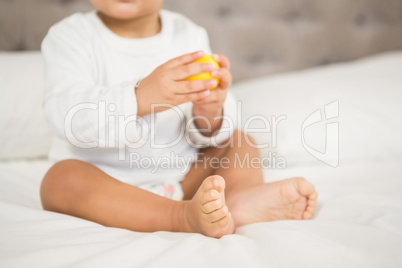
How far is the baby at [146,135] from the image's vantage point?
30.5 inches

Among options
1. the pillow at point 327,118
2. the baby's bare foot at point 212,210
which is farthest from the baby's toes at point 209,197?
the pillow at point 327,118

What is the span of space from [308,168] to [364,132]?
20 cm

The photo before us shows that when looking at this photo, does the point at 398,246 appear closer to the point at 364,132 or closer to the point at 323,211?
the point at 323,211

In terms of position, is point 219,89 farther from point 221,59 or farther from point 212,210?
point 212,210

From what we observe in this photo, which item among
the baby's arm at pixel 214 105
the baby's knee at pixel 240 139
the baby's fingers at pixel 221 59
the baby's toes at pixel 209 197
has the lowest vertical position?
the baby's toes at pixel 209 197

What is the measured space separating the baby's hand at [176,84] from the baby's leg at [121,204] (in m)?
0.18

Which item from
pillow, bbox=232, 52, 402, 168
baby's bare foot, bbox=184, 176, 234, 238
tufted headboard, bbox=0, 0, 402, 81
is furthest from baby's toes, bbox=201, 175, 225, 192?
tufted headboard, bbox=0, 0, 402, 81

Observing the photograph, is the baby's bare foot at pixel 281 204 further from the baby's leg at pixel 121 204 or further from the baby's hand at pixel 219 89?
the baby's hand at pixel 219 89

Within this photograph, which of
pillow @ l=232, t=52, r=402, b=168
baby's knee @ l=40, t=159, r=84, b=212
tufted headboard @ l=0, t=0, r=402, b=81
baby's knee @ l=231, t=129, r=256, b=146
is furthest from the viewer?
tufted headboard @ l=0, t=0, r=402, b=81

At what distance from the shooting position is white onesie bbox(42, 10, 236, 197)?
0.84m

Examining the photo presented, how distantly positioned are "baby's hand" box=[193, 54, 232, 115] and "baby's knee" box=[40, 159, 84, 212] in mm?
272

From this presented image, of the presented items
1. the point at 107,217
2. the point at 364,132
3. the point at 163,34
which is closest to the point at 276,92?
the point at 364,132

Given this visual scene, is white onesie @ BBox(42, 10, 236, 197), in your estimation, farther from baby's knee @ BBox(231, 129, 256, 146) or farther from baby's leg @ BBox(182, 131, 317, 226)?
baby's leg @ BBox(182, 131, 317, 226)

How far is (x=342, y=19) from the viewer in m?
1.73
